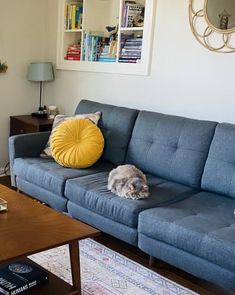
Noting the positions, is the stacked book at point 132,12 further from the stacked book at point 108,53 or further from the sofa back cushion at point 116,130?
the sofa back cushion at point 116,130

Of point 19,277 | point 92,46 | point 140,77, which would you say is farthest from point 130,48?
point 19,277


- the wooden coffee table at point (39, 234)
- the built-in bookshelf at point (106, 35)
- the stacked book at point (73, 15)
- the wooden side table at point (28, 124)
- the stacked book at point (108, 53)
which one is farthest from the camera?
the stacked book at point (73, 15)

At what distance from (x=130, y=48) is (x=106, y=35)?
1.69ft

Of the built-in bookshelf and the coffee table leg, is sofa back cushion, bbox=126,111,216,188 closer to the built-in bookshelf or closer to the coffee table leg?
the built-in bookshelf

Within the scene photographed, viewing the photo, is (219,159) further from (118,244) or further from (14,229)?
(14,229)

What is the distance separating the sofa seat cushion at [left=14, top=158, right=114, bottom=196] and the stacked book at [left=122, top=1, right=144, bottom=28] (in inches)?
48.9

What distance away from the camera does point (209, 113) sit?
9.90ft

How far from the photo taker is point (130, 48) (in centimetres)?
347

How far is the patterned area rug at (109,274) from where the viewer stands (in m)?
2.22

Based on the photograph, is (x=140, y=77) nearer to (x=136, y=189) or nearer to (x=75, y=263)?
(x=136, y=189)

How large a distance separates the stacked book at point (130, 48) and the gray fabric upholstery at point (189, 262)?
1690 millimetres

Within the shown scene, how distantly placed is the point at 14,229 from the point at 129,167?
1.07 m

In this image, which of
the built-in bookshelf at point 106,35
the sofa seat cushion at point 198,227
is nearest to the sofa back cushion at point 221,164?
the sofa seat cushion at point 198,227

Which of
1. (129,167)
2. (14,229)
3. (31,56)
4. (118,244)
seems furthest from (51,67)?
(14,229)
